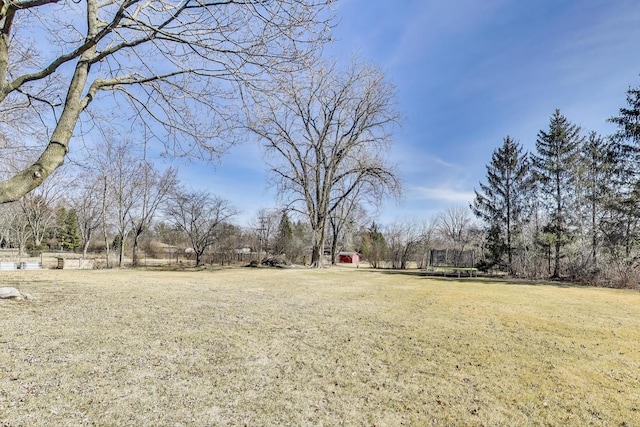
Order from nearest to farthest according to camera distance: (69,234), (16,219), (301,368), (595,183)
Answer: (301,368) < (595,183) < (16,219) < (69,234)

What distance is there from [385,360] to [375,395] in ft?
3.34

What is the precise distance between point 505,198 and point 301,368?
25133 mm

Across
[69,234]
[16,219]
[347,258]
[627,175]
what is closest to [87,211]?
[16,219]

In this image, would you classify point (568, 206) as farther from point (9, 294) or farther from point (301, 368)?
point (9, 294)

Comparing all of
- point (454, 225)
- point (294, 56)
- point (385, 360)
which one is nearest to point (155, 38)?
point (294, 56)

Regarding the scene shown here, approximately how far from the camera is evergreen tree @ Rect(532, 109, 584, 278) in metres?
21.4

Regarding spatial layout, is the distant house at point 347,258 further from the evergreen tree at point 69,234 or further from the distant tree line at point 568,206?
the evergreen tree at point 69,234

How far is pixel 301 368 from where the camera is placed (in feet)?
12.4

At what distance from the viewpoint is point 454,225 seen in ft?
166

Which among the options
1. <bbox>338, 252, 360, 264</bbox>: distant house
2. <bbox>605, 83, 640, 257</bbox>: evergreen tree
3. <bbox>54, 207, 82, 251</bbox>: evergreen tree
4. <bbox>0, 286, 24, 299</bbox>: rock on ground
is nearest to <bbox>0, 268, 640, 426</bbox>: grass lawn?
<bbox>0, 286, 24, 299</bbox>: rock on ground

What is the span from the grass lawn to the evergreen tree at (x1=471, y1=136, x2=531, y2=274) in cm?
1813

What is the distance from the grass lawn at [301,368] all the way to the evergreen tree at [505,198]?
1813cm

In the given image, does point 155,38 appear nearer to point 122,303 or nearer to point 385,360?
point 385,360

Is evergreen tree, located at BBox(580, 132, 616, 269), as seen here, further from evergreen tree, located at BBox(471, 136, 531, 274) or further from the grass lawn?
the grass lawn
